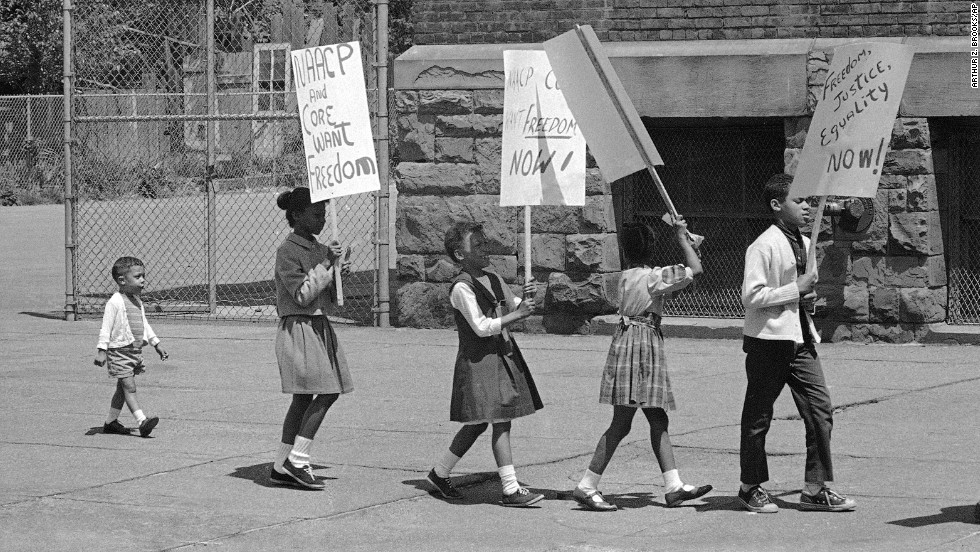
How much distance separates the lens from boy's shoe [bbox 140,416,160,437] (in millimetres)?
8867

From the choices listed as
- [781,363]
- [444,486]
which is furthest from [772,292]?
[444,486]

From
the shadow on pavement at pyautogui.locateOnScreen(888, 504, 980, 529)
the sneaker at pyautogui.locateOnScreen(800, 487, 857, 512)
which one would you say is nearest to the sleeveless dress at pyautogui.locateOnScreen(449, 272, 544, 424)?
the sneaker at pyautogui.locateOnScreen(800, 487, 857, 512)

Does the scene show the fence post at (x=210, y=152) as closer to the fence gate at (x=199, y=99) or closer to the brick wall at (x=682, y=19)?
the fence gate at (x=199, y=99)

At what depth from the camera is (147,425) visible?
350 inches

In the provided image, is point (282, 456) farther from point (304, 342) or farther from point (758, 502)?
point (758, 502)

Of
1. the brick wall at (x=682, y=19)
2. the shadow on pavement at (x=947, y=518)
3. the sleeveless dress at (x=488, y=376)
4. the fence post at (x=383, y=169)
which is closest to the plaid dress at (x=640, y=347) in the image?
the sleeveless dress at (x=488, y=376)

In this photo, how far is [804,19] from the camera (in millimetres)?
12508

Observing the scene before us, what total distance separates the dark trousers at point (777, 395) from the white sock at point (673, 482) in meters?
0.30

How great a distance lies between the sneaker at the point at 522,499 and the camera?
7.09m

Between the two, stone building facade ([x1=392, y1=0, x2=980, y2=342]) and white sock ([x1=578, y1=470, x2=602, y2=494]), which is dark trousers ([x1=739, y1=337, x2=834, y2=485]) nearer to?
white sock ([x1=578, y1=470, x2=602, y2=494])

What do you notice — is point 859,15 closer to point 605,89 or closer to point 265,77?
point 605,89

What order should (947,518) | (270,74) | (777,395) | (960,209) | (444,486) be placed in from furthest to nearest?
(270,74)
(960,209)
(444,486)
(777,395)
(947,518)

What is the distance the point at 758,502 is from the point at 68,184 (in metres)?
10.1

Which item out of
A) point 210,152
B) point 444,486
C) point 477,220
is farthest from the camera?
point 210,152
